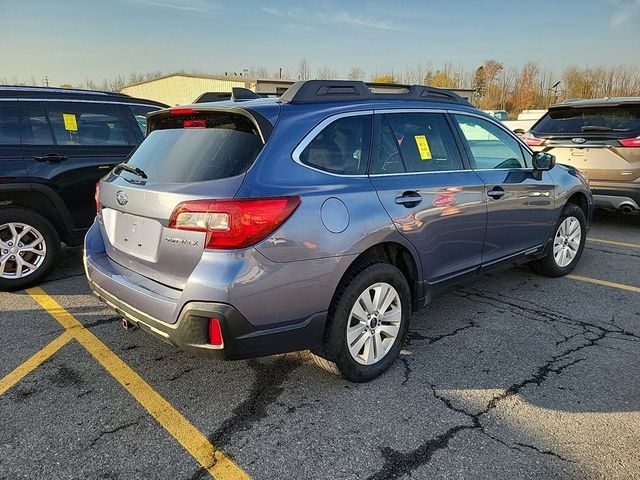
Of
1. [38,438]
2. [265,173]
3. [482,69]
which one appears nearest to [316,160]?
[265,173]

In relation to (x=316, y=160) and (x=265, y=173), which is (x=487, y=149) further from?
(x=265, y=173)

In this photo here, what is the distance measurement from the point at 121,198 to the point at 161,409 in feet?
4.14

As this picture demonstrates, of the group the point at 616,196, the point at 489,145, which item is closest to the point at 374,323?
the point at 489,145

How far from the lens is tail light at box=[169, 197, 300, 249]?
95.1 inches

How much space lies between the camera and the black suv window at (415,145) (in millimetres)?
3209

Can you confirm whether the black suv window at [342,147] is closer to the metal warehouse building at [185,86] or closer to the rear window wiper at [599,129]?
the rear window wiper at [599,129]

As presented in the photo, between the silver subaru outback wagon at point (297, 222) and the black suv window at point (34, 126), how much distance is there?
195 cm

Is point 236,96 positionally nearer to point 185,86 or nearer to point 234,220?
point 234,220

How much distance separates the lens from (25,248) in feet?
15.3

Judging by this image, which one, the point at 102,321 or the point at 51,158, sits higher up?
the point at 51,158

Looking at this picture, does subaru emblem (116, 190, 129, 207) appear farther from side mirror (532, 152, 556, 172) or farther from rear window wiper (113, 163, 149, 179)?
side mirror (532, 152, 556, 172)

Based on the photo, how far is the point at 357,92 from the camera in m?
3.25

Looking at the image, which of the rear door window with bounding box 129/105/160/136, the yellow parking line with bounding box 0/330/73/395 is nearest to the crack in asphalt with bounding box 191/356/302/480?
the yellow parking line with bounding box 0/330/73/395

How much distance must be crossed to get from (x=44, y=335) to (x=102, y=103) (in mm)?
2740
